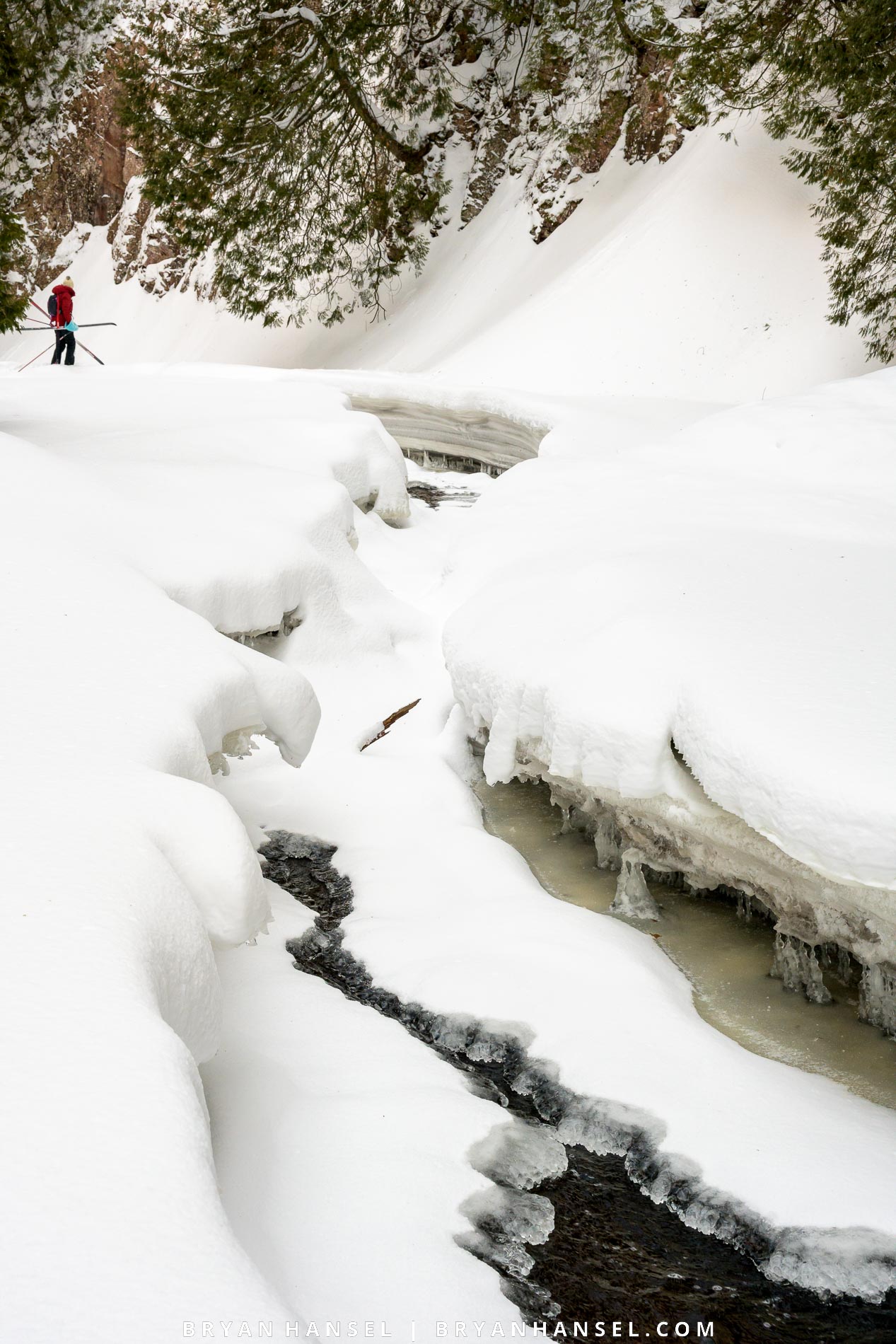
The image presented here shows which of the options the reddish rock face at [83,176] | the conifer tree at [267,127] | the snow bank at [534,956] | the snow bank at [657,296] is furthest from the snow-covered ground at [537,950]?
the reddish rock face at [83,176]

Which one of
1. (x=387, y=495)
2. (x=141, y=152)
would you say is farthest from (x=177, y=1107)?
(x=141, y=152)

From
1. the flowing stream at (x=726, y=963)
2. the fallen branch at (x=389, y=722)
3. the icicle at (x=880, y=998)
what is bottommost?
the fallen branch at (x=389, y=722)

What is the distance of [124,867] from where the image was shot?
7.71ft

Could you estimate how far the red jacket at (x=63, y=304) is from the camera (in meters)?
13.1

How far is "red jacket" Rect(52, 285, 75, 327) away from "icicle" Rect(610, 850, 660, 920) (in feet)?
38.1

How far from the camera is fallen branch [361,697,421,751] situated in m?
5.18

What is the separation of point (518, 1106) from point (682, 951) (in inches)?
35.7

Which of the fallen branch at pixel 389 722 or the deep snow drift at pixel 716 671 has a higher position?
the deep snow drift at pixel 716 671

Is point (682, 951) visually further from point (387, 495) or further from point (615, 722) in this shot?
point (387, 495)

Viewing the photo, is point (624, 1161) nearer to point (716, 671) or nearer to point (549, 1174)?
point (549, 1174)

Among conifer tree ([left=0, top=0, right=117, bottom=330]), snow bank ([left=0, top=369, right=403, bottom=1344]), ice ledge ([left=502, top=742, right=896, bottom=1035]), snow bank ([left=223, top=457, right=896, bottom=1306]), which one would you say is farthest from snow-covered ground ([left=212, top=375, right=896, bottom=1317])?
conifer tree ([left=0, top=0, right=117, bottom=330])

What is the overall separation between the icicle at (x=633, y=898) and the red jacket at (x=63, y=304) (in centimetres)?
1160

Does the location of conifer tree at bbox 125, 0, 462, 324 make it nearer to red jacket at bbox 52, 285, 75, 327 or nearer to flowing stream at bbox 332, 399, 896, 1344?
red jacket at bbox 52, 285, 75, 327

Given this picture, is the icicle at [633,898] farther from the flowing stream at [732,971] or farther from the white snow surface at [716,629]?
the white snow surface at [716,629]
